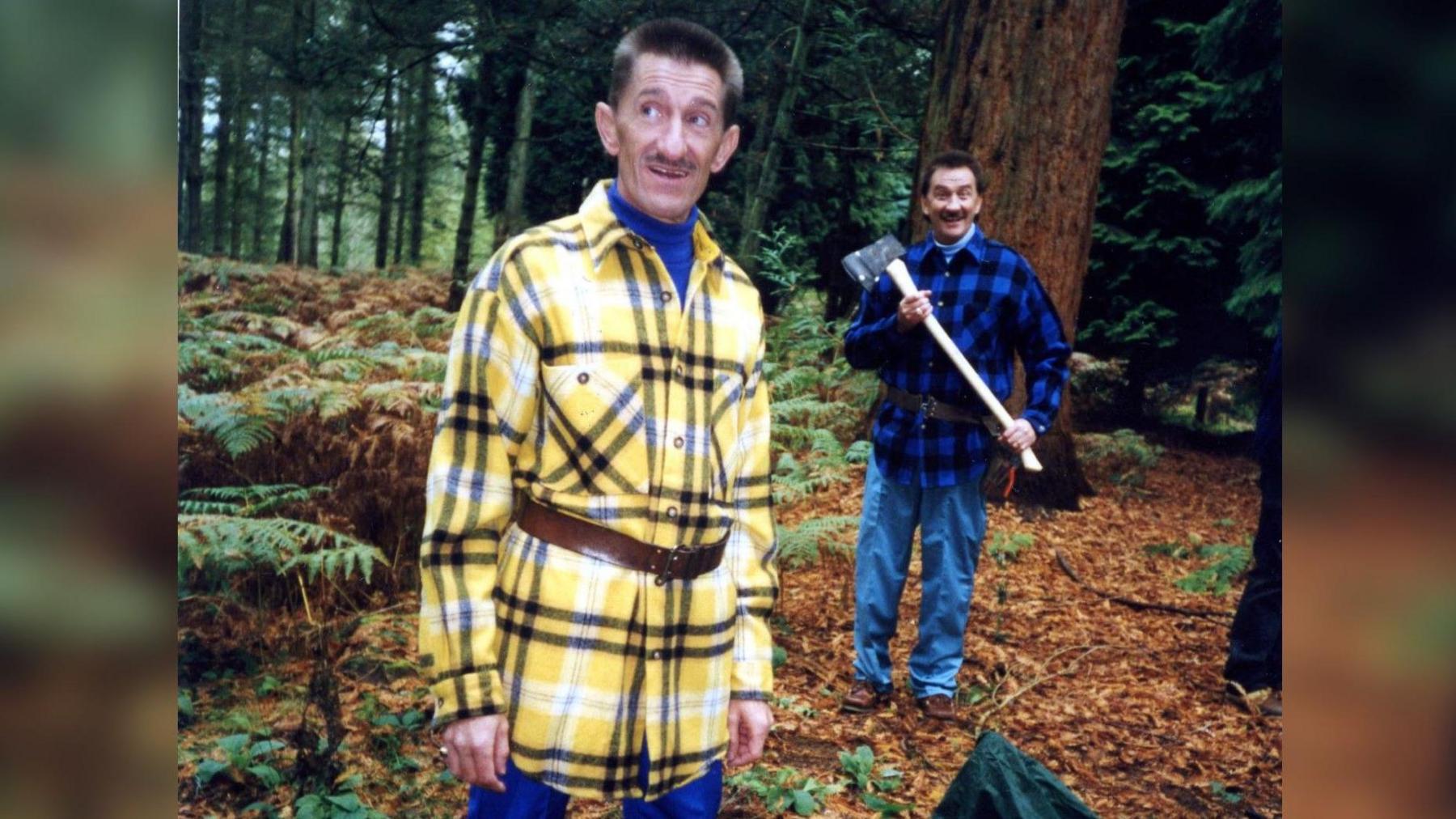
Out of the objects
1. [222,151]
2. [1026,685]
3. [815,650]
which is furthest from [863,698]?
[222,151]

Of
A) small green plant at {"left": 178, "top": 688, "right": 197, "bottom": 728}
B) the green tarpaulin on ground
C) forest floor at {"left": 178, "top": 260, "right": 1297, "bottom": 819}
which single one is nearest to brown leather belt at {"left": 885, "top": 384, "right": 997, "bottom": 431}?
forest floor at {"left": 178, "top": 260, "right": 1297, "bottom": 819}

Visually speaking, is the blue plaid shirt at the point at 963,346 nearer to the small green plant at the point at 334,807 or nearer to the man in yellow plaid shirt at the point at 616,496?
the man in yellow plaid shirt at the point at 616,496

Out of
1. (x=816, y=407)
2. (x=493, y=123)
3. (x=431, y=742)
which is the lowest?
(x=431, y=742)

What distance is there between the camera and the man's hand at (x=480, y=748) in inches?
63.9

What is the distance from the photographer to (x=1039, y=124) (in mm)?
2729

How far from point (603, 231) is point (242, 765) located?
70.6 inches

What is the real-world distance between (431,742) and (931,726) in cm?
135

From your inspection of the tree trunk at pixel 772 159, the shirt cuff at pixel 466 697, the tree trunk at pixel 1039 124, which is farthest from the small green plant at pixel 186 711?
the tree trunk at pixel 1039 124

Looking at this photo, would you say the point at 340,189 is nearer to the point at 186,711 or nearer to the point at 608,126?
the point at 608,126

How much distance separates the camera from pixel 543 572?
173cm

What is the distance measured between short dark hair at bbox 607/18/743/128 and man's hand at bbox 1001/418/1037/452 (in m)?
1.21

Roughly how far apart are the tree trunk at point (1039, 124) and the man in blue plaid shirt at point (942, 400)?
0.23 ft

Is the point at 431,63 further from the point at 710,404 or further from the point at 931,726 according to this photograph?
the point at 931,726
